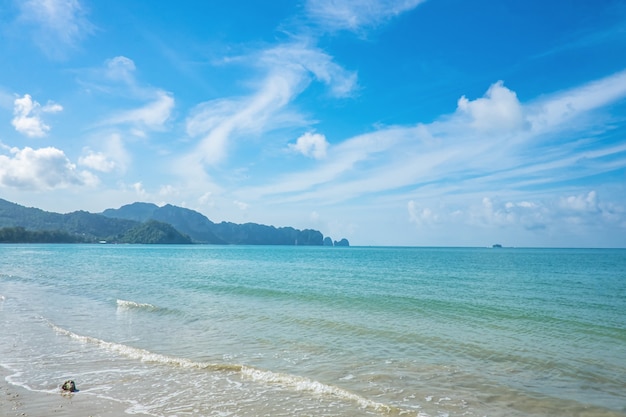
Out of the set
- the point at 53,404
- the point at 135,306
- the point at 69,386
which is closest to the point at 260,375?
the point at 69,386

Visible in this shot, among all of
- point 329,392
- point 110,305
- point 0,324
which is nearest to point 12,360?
point 0,324

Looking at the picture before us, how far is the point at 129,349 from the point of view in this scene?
1591cm

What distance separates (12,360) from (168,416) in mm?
8178

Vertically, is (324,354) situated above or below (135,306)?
above

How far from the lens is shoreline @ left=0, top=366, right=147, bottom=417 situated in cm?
977

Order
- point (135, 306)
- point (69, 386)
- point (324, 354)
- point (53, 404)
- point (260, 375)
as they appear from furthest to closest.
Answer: point (135, 306) → point (324, 354) → point (260, 375) → point (69, 386) → point (53, 404)

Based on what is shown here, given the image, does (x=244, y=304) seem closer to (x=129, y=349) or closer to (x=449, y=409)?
(x=129, y=349)

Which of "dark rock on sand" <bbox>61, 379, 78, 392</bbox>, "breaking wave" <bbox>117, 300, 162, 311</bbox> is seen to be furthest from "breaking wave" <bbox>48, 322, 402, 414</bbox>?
"breaking wave" <bbox>117, 300, 162, 311</bbox>

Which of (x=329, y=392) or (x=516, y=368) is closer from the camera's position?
(x=329, y=392)

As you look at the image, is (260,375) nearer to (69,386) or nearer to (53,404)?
(69,386)

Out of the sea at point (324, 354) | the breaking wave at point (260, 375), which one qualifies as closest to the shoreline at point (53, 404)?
the sea at point (324, 354)

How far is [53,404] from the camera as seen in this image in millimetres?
10320

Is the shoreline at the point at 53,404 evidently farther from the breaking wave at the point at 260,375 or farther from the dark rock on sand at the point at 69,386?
the breaking wave at the point at 260,375

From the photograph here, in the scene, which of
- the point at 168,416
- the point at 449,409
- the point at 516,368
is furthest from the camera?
the point at 516,368
